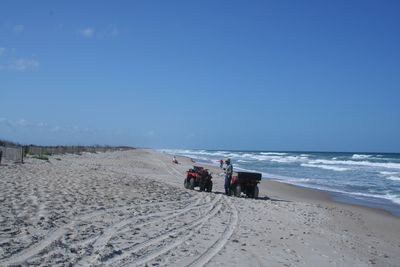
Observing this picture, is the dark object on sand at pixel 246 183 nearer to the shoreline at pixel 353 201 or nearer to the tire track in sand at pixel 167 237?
the shoreline at pixel 353 201

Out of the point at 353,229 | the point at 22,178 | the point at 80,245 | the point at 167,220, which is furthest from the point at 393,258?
the point at 22,178

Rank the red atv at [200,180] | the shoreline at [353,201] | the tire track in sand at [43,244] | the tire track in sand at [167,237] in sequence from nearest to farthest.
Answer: the tire track in sand at [43,244] < the tire track in sand at [167,237] < the shoreline at [353,201] < the red atv at [200,180]

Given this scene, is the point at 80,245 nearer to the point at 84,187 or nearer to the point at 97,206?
the point at 97,206

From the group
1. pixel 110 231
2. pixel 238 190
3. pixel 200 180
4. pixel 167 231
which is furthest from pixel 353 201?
pixel 110 231

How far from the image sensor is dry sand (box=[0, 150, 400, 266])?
669 cm

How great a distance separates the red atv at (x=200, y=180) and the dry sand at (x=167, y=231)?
9.64ft

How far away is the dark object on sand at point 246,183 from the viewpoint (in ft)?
57.7

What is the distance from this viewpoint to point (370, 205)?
1891 cm

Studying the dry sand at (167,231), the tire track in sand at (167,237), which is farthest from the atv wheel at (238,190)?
the tire track in sand at (167,237)

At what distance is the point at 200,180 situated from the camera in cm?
1820

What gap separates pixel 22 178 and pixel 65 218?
772cm

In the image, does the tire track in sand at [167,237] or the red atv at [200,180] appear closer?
the tire track in sand at [167,237]

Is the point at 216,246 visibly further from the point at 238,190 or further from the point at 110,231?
the point at 238,190

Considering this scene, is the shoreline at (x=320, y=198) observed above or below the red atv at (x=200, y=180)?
below
